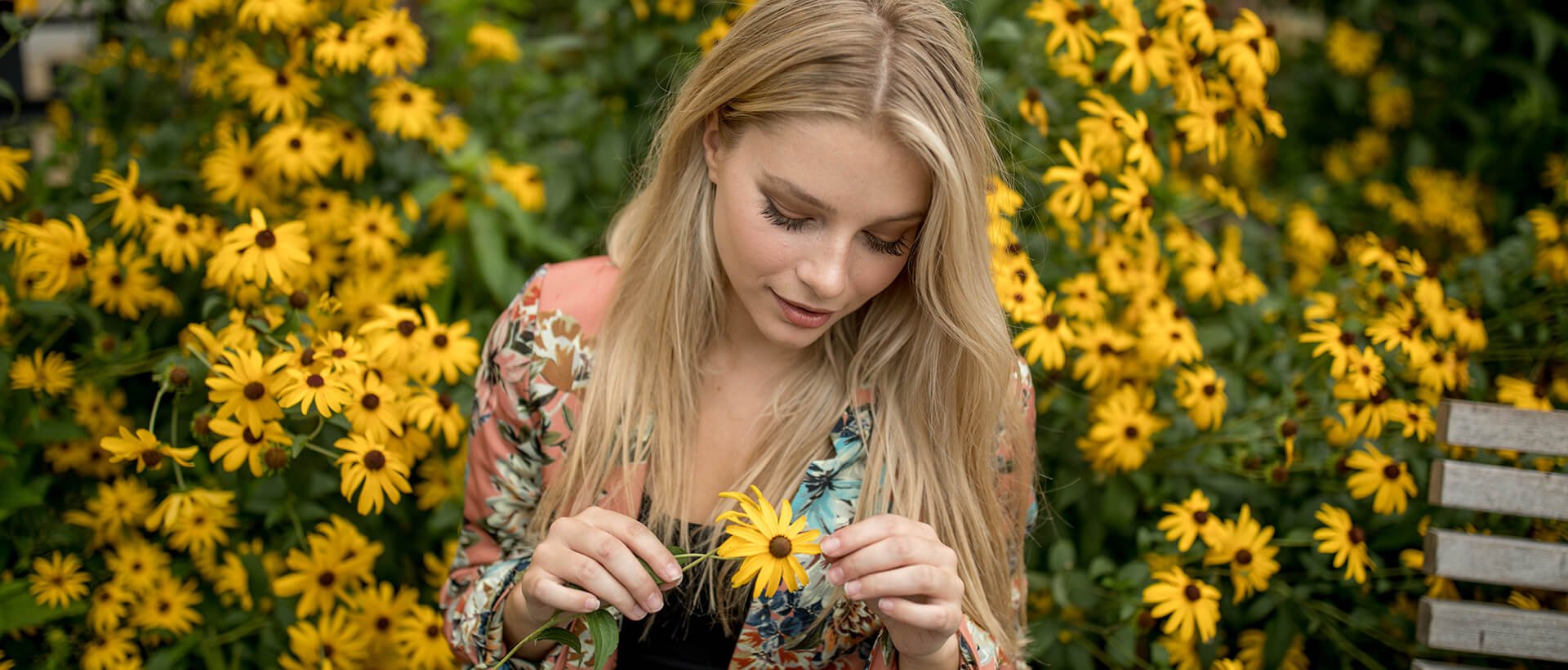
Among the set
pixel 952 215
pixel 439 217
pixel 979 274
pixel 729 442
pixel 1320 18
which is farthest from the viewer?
pixel 1320 18

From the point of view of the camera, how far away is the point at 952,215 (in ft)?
3.51

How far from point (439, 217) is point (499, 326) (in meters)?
0.77

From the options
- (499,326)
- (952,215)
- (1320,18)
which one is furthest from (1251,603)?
(1320,18)

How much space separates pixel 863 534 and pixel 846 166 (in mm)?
348

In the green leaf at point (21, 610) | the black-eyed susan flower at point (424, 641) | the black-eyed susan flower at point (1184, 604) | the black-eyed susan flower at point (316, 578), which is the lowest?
the black-eyed susan flower at point (424, 641)

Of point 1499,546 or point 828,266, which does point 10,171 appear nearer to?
point 828,266

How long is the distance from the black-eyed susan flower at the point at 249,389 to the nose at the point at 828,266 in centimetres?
68

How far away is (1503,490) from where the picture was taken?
1.49m

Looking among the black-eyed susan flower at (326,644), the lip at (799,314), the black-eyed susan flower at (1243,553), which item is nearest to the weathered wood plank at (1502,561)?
the black-eyed susan flower at (1243,553)

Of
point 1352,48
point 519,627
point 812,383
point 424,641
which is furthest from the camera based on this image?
point 1352,48

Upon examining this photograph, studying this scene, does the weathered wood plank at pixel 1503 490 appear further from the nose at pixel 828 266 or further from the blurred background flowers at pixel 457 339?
the nose at pixel 828 266

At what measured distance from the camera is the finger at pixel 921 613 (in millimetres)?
981

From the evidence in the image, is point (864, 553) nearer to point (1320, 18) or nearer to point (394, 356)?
point (394, 356)

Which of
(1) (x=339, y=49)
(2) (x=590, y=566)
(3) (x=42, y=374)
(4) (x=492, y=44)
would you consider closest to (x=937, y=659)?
(2) (x=590, y=566)
